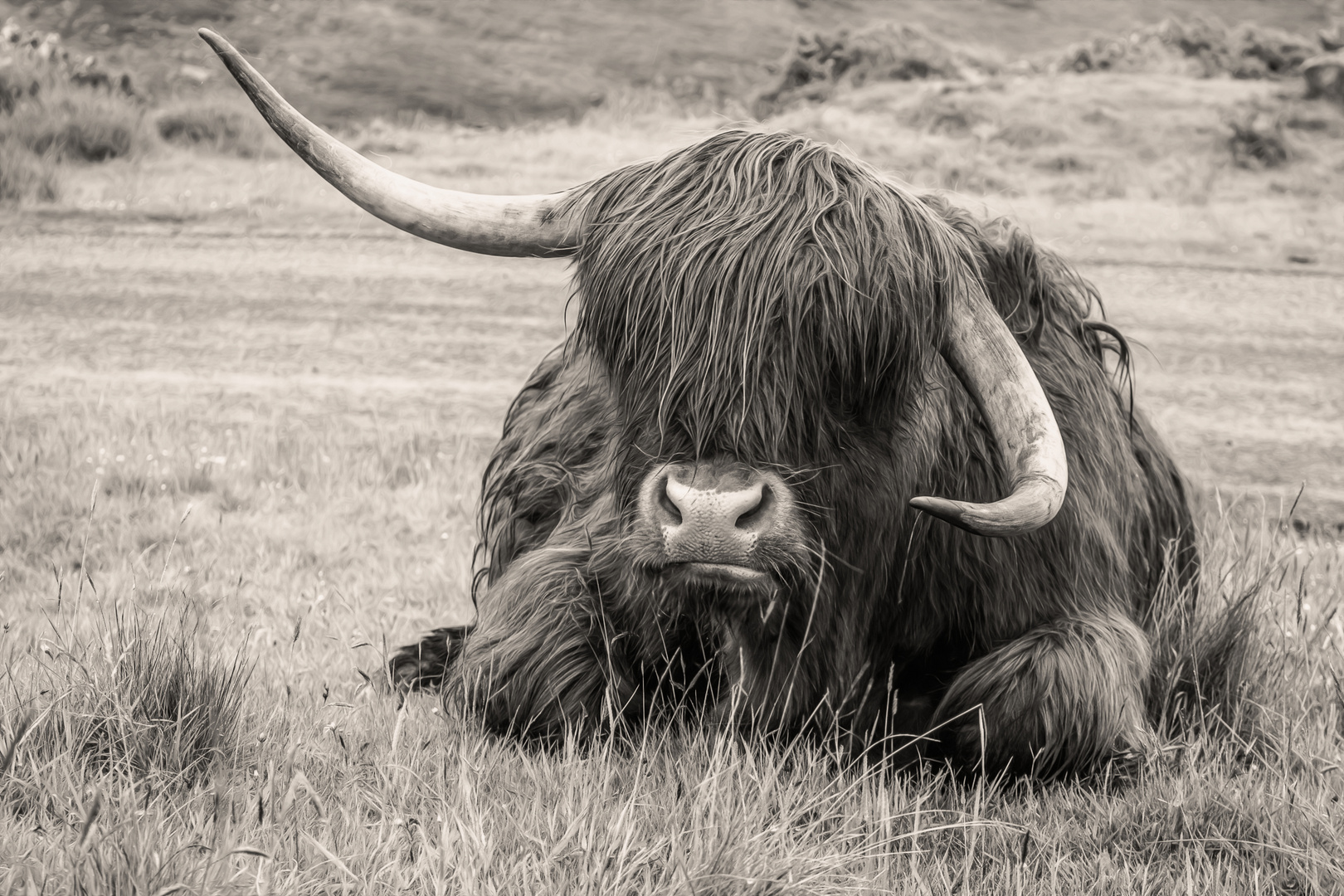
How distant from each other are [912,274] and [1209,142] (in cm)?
1264

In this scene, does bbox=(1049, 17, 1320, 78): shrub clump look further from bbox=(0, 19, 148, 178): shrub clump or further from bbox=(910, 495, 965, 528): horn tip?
bbox=(910, 495, 965, 528): horn tip

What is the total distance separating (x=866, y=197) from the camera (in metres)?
2.76

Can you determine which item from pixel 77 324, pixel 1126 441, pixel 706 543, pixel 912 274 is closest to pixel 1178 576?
pixel 1126 441

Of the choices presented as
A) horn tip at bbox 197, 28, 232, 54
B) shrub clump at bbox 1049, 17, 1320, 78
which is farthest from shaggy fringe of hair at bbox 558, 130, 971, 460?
shrub clump at bbox 1049, 17, 1320, 78

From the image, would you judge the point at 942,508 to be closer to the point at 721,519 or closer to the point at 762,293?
the point at 721,519

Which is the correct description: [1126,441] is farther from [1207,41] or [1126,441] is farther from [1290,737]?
[1207,41]

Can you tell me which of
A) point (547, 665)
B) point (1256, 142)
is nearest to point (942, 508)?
point (547, 665)

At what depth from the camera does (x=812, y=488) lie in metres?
2.71

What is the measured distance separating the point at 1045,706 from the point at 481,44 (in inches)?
637

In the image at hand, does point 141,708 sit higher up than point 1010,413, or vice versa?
point 1010,413

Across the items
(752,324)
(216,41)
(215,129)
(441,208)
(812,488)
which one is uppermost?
(216,41)

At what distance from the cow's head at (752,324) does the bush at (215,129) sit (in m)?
10.2

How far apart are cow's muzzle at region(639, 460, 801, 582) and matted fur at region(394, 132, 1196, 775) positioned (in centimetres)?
7

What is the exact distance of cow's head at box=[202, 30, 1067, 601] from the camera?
2479 mm
